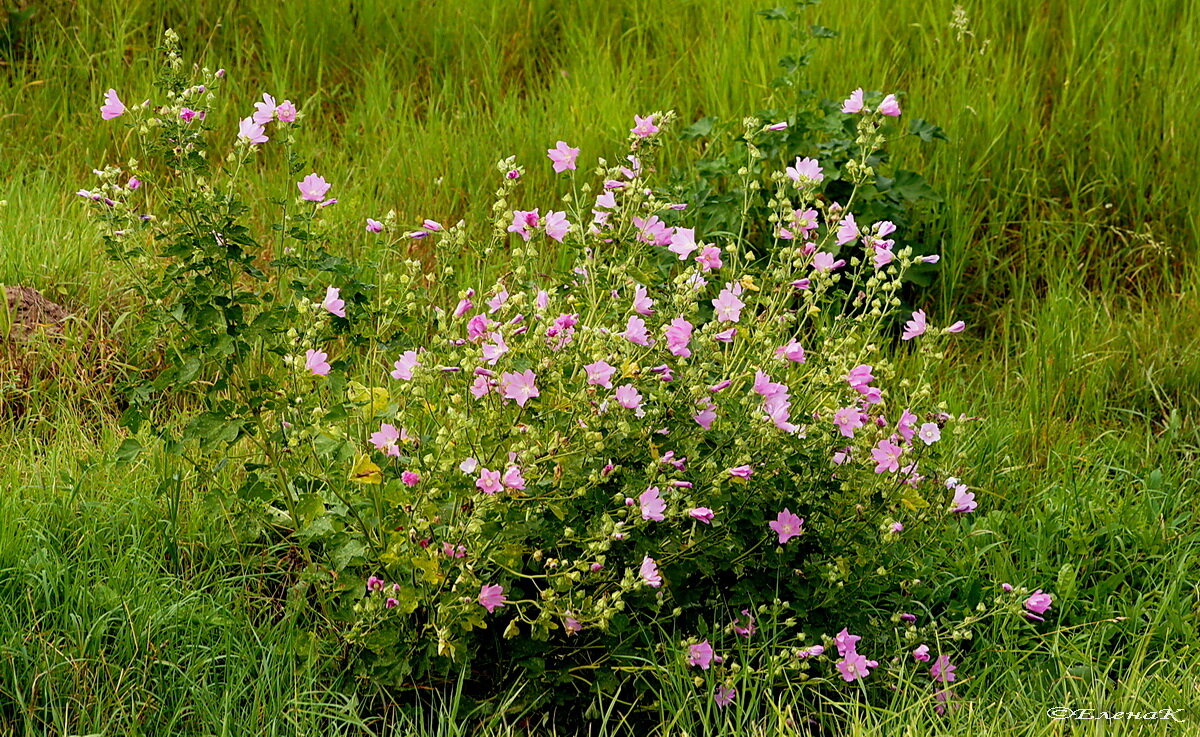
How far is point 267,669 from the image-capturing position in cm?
250

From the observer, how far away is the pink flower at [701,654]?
2.50 metres

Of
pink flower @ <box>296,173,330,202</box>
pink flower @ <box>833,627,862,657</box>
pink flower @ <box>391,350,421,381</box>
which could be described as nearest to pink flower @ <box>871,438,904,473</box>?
pink flower @ <box>833,627,862,657</box>

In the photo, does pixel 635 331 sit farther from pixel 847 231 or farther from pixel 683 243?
pixel 847 231

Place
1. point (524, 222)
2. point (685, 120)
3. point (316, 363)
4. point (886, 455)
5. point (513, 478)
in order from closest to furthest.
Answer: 1. point (513, 478)
2. point (316, 363)
3. point (524, 222)
4. point (886, 455)
5. point (685, 120)

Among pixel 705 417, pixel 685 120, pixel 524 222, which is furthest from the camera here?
pixel 685 120

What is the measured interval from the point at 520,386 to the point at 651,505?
0.32 m

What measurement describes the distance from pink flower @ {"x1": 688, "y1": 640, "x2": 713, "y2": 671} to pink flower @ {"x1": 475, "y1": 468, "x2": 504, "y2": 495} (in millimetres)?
569

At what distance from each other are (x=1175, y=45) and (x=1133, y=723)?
3.05 meters

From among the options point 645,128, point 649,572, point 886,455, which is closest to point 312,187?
point 645,128

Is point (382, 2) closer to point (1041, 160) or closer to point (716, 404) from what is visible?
point (1041, 160)

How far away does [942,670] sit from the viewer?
2.67 metres

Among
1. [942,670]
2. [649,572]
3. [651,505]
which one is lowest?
[942,670]

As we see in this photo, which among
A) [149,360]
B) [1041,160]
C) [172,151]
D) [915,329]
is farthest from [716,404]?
[1041,160]

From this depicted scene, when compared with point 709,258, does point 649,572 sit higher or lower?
lower
